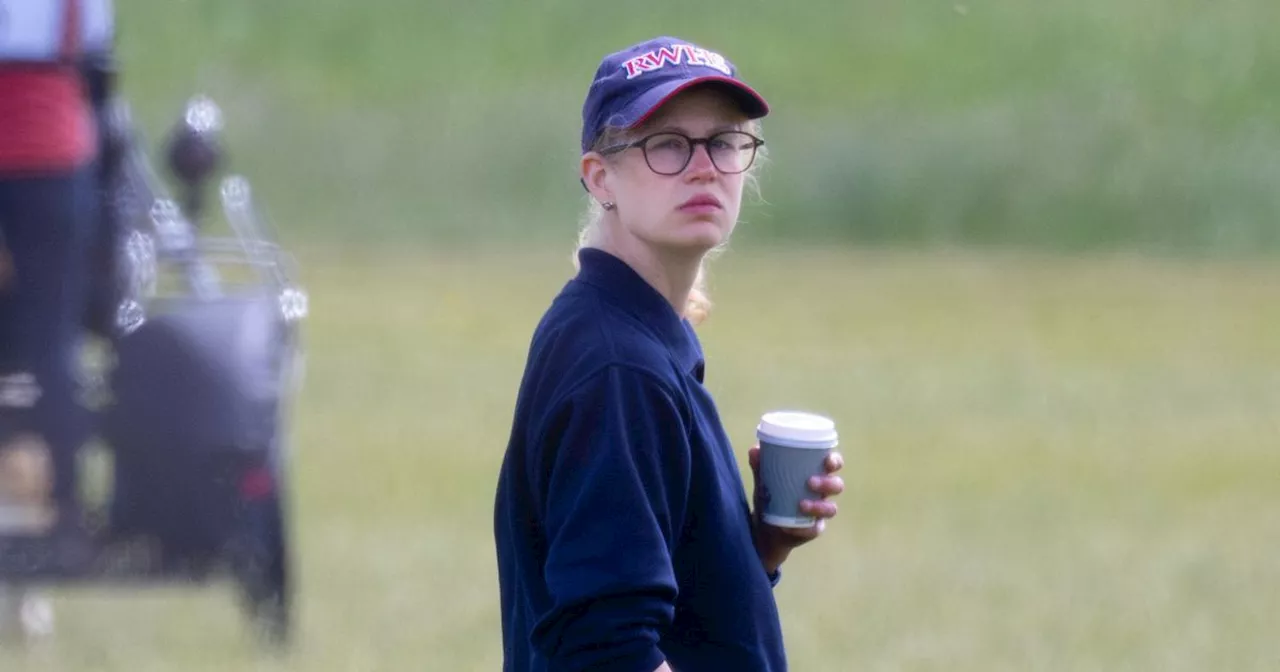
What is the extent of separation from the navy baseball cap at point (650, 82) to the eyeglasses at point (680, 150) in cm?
3

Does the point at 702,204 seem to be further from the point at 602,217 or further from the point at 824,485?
the point at 824,485

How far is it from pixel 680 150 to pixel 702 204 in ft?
0.25

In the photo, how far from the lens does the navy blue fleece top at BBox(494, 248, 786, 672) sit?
2479mm

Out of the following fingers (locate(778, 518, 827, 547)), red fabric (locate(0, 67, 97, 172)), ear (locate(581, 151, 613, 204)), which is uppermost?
ear (locate(581, 151, 613, 204))

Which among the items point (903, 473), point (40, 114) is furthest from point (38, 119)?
point (903, 473)

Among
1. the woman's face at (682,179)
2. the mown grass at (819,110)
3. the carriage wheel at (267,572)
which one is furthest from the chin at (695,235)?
the mown grass at (819,110)

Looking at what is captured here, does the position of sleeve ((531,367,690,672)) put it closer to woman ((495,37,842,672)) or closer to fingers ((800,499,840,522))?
woman ((495,37,842,672))

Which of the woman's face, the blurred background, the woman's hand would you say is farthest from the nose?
the blurred background

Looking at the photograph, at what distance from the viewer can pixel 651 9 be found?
29297 mm

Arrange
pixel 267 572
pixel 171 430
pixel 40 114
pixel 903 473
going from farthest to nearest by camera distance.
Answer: pixel 903 473 < pixel 267 572 < pixel 171 430 < pixel 40 114

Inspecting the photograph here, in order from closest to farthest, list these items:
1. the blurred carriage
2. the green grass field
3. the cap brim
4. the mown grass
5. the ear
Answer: the cap brim, the ear, the blurred carriage, the green grass field, the mown grass

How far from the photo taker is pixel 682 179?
2.67 m

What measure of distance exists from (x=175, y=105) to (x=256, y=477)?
65.2 feet

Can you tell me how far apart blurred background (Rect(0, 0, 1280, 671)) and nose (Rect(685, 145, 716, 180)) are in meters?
3.56
